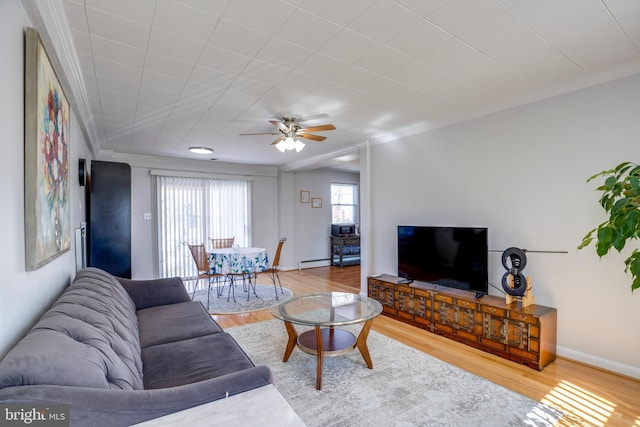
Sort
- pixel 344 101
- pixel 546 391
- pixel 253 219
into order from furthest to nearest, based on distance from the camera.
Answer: pixel 253 219
pixel 344 101
pixel 546 391

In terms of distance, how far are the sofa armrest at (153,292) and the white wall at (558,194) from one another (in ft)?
10.2

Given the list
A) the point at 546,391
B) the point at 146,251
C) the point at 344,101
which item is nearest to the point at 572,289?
the point at 546,391

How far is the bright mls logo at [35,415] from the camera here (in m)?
0.81

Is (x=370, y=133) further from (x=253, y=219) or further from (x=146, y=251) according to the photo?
(x=146, y=251)

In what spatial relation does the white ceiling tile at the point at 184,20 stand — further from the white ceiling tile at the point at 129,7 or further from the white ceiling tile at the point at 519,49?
the white ceiling tile at the point at 519,49

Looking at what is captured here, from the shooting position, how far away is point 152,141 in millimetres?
4754

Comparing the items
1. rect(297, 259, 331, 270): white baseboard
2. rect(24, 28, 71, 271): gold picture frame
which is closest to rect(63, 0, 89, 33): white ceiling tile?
rect(24, 28, 71, 271): gold picture frame

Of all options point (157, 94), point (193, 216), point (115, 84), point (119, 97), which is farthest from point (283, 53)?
point (193, 216)

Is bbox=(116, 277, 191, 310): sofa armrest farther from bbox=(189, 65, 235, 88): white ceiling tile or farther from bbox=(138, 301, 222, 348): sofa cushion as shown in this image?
bbox=(189, 65, 235, 88): white ceiling tile

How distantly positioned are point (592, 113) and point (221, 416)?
11.5 feet

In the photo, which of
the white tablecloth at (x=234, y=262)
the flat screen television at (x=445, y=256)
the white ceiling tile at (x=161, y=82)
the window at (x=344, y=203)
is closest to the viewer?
the white ceiling tile at (x=161, y=82)

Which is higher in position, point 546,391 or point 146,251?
point 146,251

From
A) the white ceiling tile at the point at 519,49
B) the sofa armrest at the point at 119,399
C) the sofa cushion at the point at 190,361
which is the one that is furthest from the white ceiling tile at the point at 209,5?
the sofa cushion at the point at 190,361

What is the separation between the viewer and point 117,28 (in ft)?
6.23
